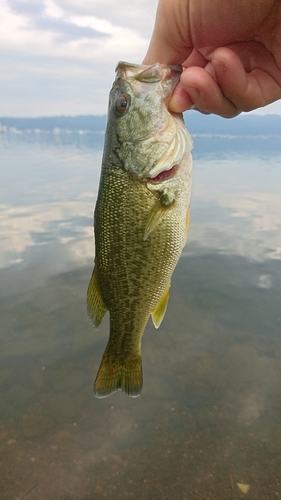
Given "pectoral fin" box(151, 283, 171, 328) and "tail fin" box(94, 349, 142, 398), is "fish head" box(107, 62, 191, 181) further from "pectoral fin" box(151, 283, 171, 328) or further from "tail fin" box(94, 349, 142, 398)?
"tail fin" box(94, 349, 142, 398)

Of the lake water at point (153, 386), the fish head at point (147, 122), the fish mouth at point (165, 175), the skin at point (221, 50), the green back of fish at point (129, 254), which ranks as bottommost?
the lake water at point (153, 386)

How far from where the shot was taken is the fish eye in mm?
2424

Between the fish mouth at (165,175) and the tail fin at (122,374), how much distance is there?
1.32 m

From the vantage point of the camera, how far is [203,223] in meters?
12.9

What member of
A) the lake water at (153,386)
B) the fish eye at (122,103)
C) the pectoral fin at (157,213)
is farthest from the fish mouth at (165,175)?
the lake water at (153,386)

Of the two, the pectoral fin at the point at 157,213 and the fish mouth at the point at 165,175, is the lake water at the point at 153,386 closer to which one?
the pectoral fin at the point at 157,213

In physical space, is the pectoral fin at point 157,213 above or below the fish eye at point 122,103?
below

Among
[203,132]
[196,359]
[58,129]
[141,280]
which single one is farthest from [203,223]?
[58,129]

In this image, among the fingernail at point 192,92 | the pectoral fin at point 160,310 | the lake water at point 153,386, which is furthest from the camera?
the lake water at point 153,386

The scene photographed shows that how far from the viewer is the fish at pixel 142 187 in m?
2.36

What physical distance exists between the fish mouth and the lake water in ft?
12.1

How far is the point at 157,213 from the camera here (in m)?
2.34

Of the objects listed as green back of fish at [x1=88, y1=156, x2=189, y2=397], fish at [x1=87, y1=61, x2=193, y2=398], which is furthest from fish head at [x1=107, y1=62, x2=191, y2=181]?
green back of fish at [x1=88, y1=156, x2=189, y2=397]

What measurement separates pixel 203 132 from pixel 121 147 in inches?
5698
